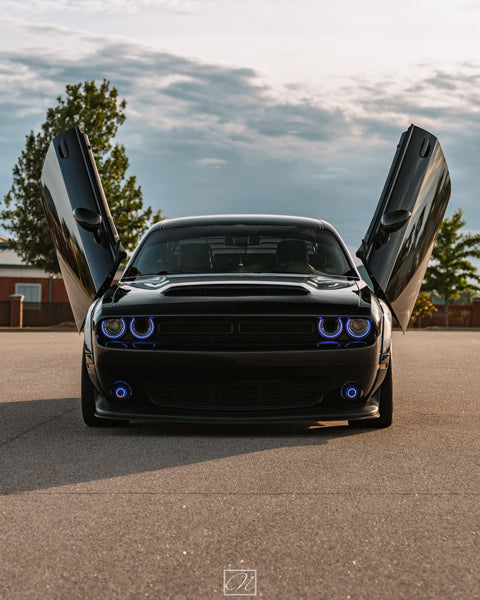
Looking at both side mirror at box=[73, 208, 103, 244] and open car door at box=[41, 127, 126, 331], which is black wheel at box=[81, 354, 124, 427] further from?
side mirror at box=[73, 208, 103, 244]

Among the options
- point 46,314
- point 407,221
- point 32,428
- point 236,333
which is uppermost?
point 407,221

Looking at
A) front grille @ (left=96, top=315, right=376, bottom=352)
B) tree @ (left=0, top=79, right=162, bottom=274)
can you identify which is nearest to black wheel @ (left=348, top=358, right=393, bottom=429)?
front grille @ (left=96, top=315, right=376, bottom=352)

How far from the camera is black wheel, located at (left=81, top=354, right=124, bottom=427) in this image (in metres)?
6.39

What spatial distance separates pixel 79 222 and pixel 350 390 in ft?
9.70

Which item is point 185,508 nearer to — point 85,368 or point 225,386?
point 225,386

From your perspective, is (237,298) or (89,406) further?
(89,406)

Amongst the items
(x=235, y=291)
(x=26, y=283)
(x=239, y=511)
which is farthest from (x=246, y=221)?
(x=26, y=283)

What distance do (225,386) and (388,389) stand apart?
4.10 ft

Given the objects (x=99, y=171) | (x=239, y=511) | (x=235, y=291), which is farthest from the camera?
(x=99, y=171)

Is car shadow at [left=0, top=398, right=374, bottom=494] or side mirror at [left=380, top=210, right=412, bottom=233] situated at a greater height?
side mirror at [left=380, top=210, right=412, bottom=233]

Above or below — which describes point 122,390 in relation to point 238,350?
below

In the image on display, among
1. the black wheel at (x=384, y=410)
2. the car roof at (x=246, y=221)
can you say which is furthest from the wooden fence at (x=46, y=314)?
the black wheel at (x=384, y=410)

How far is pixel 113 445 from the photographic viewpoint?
6.00 metres

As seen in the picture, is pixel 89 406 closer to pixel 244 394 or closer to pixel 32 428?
pixel 32 428
